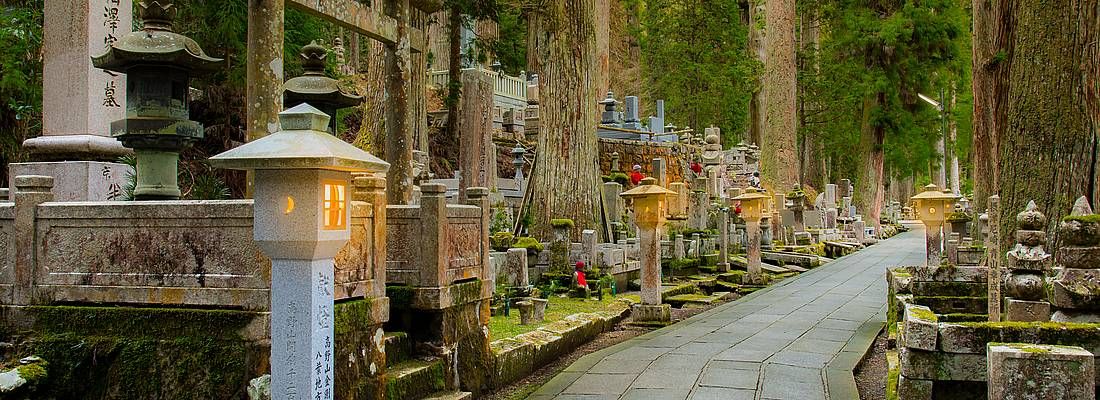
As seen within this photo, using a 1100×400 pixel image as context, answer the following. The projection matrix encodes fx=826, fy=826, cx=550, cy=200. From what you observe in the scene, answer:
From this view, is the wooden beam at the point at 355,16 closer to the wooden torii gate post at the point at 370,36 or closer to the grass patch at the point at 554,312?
the wooden torii gate post at the point at 370,36

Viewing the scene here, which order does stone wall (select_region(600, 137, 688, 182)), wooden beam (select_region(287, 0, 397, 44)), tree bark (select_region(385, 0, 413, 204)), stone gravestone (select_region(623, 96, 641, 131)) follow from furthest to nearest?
stone gravestone (select_region(623, 96, 641, 131))
stone wall (select_region(600, 137, 688, 182))
tree bark (select_region(385, 0, 413, 204))
wooden beam (select_region(287, 0, 397, 44))

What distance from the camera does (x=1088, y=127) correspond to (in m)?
7.48

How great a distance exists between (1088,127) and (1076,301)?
333cm

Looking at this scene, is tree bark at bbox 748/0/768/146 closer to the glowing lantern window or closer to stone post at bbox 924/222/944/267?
stone post at bbox 924/222/944/267

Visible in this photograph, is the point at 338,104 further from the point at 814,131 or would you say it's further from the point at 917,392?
the point at 814,131

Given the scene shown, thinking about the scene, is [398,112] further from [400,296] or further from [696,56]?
[696,56]

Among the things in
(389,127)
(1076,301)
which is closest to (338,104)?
(389,127)

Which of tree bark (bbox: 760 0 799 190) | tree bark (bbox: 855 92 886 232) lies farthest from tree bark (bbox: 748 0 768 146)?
tree bark (bbox: 855 92 886 232)

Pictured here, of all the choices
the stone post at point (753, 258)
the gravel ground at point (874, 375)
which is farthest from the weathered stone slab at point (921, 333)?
the stone post at point (753, 258)

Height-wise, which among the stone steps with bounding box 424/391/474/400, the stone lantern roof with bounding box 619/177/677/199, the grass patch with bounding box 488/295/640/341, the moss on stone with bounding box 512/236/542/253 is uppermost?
the stone lantern roof with bounding box 619/177/677/199

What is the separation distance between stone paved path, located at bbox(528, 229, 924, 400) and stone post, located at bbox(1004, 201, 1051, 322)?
5.15 ft

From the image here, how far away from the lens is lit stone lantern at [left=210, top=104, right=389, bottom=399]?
4027mm

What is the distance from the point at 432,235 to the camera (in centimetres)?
635

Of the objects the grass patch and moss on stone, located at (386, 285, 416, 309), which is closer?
moss on stone, located at (386, 285, 416, 309)
